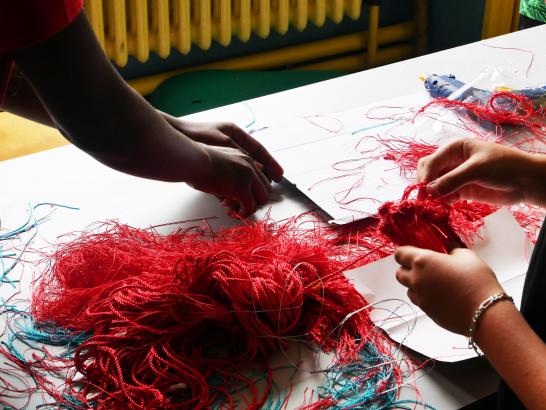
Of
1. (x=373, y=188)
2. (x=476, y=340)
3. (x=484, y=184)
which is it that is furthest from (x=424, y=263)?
(x=373, y=188)

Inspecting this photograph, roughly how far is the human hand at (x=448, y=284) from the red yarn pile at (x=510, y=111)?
1.72 feet

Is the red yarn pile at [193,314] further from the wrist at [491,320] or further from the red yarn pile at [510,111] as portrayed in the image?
the red yarn pile at [510,111]

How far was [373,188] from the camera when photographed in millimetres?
1154

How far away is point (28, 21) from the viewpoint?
769 millimetres

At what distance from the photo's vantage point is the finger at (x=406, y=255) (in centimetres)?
84

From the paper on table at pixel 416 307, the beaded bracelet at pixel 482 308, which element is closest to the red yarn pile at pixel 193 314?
the paper on table at pixel 416 307

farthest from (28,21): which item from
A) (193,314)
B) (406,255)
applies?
(406,255)

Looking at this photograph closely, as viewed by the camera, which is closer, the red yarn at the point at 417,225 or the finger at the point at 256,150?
the red yarn at the point at 417,225

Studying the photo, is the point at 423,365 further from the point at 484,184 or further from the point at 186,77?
the point at 186,77

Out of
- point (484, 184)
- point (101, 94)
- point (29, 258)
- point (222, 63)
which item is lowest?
point (222, 63)

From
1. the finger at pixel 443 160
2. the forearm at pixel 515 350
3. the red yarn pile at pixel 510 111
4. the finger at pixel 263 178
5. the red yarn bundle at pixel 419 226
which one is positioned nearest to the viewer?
the forearm at pixel 515 350

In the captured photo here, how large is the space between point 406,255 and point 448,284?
0.21 ft

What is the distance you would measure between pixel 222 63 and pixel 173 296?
5.76 feet

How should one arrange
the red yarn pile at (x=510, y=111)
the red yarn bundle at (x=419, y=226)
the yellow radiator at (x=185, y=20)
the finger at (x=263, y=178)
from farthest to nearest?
the yellow radiator at (x=185, y=20) → the red yarn pile at (x=510, y=111) → the finger at (x=263, y=178) → the red yarn bundle at (x=419, y=226)
